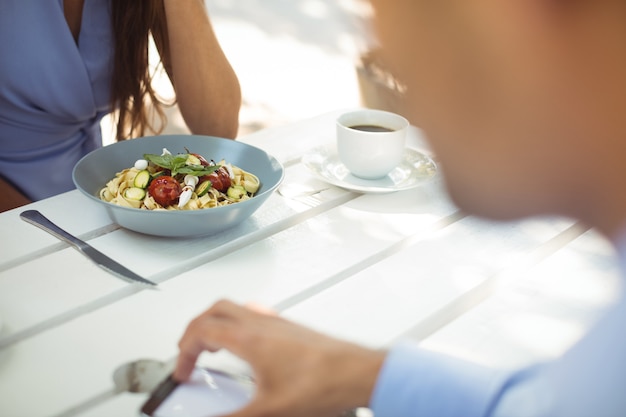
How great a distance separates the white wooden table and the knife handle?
0.04 ft

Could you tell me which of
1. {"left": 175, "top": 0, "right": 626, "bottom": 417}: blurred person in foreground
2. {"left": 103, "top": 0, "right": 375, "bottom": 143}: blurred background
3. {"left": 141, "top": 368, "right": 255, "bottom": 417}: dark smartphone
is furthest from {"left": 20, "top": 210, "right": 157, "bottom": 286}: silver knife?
{"left": 103, "top": 0, "right": 375, "bottom": 143}: blurred background

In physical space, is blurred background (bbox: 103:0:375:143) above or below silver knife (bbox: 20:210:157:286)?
below

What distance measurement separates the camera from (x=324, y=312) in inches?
38.6

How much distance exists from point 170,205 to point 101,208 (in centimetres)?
15

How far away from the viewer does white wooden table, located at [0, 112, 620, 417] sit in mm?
886

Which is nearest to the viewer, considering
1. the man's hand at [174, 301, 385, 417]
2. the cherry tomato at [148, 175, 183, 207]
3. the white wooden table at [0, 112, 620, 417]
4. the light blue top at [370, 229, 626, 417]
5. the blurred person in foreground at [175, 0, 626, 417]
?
the blurred person in foreground at [175, 0, 626, 417]

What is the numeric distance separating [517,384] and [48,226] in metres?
0.80

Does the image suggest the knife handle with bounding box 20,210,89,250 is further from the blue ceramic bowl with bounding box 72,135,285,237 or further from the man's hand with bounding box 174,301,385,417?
the man's hand with bounding box 174,301,385,417

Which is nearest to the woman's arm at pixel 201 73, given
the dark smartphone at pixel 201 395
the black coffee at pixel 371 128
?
the black coffee at pixel 371 128

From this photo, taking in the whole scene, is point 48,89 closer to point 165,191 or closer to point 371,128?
point 165,191

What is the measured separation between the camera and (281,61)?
4289 millimetres

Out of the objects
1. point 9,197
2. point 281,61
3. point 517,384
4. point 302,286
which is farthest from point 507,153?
point 281,61

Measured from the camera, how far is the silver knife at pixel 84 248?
1053 mm

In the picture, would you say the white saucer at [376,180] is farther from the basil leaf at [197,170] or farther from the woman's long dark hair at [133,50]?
the woman's long dark hair at [133,50]
